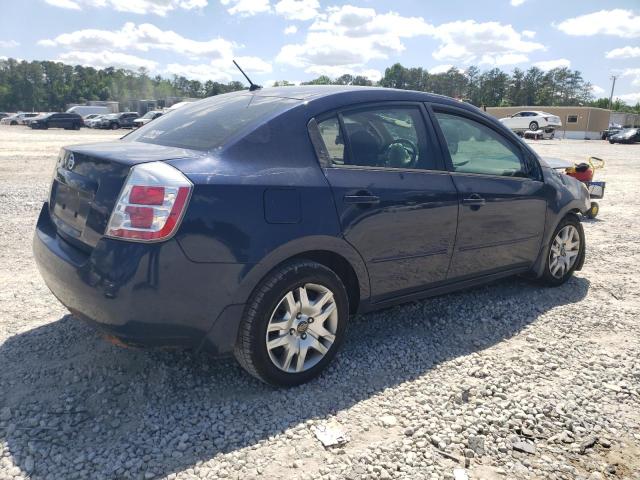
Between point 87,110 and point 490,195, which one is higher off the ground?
point 87,110

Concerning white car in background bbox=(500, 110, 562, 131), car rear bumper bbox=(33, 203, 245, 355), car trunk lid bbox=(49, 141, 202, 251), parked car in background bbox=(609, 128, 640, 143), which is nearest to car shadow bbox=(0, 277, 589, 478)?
car rear bumper bbox=(33, 203, 245, 355)

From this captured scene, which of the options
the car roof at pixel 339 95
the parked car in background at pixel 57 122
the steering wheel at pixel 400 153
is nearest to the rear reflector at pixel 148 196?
the car roof at pixel 339 95

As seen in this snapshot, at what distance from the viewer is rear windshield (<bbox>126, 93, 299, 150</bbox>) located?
2.96 m

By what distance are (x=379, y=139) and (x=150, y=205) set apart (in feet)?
5.19

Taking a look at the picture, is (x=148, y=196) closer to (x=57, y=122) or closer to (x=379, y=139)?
(x=379, y=139)

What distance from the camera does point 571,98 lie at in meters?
105

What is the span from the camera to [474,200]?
12.4ft

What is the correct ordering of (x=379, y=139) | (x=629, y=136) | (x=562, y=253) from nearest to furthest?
(x=379, y=139) < (x=562, y=253) < (x=629, y=136)

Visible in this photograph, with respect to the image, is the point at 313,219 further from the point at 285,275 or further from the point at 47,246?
the point at 47,246

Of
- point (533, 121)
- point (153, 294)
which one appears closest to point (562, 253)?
point (153, 294)

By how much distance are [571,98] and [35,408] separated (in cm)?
11845

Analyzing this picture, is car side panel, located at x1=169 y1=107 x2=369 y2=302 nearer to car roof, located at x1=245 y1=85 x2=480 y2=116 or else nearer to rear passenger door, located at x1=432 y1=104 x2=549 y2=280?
car roof, located at x1=245 y1=85 x2=480 y2=116

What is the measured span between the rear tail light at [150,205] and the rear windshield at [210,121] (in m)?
0.41

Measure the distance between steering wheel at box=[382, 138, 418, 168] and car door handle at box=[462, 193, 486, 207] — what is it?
503mm
